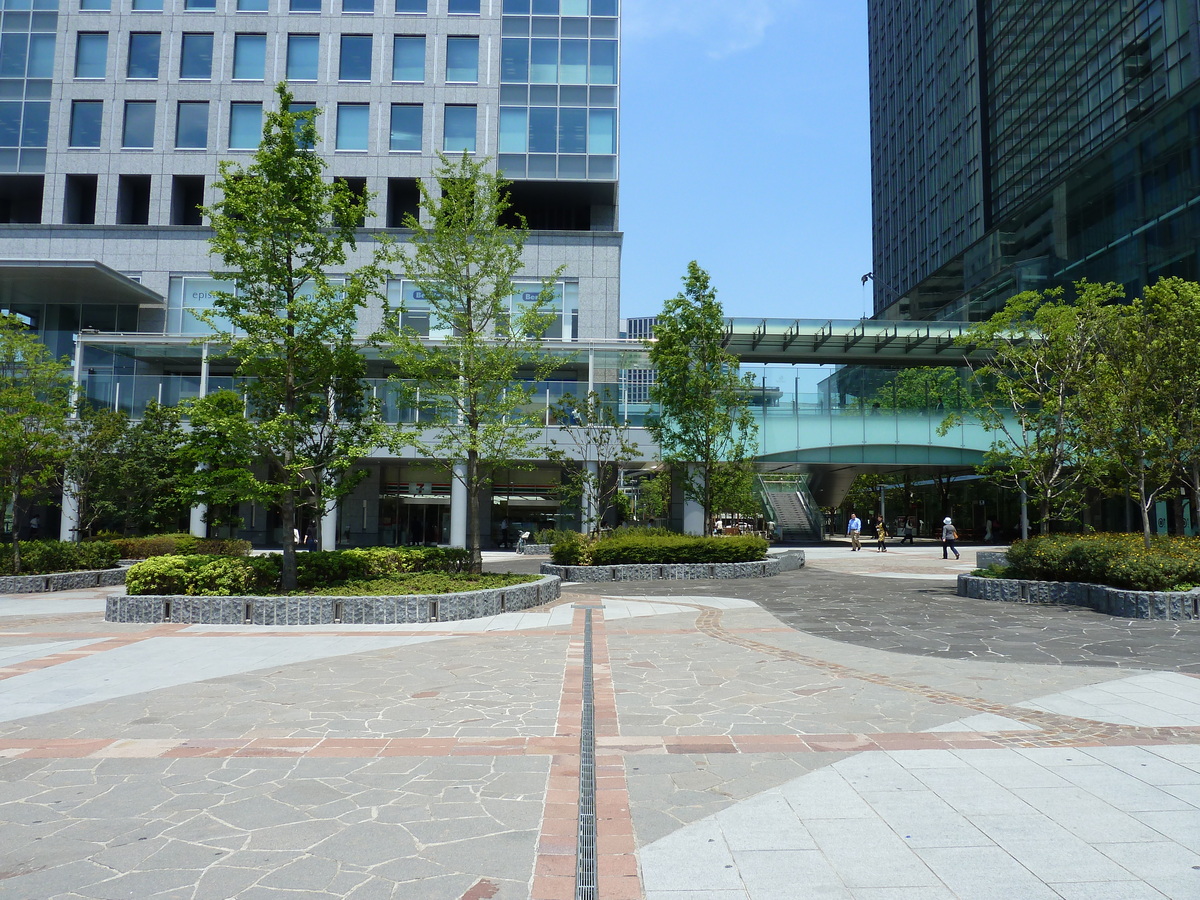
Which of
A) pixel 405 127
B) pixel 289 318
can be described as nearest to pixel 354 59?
pixel 405 127

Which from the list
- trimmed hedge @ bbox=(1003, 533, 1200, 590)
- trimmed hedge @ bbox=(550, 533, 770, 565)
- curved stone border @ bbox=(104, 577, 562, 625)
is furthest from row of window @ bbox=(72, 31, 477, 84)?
trimmed hedge @ bbox=(1003, 533, 1200, 590)

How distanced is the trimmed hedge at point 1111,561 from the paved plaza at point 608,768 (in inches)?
124

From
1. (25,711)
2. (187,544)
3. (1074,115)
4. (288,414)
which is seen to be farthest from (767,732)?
(1074,115)

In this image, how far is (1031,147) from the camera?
5603 centimetres

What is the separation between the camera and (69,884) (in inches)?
163

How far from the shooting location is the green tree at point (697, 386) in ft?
80.1

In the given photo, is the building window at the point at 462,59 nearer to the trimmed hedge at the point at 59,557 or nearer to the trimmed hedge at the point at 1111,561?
the trimmed hedge at the point at 59,557

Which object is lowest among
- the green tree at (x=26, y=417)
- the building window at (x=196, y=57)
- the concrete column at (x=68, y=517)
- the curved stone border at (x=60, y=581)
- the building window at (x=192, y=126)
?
the curved stone border at (x=60, y=581)

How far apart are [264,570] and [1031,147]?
193 feet

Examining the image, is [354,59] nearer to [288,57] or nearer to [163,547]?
[288,57]

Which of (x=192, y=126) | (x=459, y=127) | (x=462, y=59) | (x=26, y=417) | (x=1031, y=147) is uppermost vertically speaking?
(x=1031, y=147)

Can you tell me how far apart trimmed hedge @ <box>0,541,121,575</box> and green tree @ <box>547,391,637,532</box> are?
12.5m

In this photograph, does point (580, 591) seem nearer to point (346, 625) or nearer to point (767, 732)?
point (346, 625)

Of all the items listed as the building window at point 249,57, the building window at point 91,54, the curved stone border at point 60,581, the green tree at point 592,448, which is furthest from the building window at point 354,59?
the curved stone border at point 60,581
